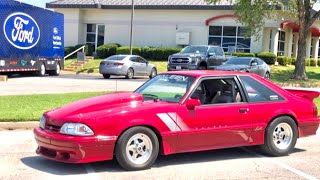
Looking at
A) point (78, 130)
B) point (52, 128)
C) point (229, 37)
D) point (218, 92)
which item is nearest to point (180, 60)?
point (229, 37)

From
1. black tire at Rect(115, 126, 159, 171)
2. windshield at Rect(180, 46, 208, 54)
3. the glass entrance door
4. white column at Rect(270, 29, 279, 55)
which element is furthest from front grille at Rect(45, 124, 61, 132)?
the glass entrance door

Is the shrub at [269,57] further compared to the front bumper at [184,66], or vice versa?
the shrub at [269,57]

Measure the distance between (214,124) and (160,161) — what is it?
1014 millimetres

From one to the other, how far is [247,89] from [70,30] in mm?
39649

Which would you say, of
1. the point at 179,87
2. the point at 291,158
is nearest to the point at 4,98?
the point at 179,87

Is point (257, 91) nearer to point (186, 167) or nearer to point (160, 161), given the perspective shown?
point (186, 167)

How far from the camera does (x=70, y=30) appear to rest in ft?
151

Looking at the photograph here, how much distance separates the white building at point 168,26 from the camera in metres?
40.8

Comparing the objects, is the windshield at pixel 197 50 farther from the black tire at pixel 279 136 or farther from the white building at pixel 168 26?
the black tire at pixel 279 136

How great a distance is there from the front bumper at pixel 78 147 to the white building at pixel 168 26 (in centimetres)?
3344

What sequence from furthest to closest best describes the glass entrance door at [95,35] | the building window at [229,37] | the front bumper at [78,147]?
the glass entrance door at [95,35], the building window at [229,37], the front bumper at [78,147]

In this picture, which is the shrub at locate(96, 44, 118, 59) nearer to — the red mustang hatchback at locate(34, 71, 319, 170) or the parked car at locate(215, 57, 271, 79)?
the parked car at locate(215, 57, 271, 79)

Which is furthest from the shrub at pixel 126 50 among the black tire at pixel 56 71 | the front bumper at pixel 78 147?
the front bumper at pixel 78 147

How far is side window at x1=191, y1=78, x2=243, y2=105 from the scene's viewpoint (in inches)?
303
